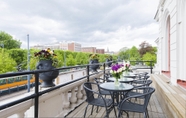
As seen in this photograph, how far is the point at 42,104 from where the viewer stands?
1.90 m

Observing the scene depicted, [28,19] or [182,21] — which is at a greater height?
[28,19]

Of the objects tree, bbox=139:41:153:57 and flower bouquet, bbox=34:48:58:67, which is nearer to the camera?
flower bouquet, bbox=34:48:58:67

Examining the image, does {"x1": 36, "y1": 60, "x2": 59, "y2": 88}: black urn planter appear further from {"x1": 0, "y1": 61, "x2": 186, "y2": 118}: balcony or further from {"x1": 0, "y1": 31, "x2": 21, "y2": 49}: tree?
{"x1": 0, "y1": 31, "x2": 21, "y2": 49}: tree

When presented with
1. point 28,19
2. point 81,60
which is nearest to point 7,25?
point 28,19

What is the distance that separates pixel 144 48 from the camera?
20.5 metres

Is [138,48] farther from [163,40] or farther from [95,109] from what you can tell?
[95,109]

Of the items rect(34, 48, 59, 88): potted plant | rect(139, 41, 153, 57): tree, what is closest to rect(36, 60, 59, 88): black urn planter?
rect(34, 48, 59, 88): potted plant

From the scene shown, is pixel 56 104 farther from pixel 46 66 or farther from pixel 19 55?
pixel 19 55

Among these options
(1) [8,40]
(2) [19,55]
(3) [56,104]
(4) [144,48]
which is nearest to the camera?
(3) [56,104]

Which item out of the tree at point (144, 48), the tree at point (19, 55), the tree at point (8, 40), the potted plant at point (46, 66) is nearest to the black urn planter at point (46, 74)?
the potted plant at point (46, 66)

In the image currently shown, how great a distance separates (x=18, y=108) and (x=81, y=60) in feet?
68.0

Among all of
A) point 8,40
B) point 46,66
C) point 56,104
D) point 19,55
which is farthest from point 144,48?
point 8,40

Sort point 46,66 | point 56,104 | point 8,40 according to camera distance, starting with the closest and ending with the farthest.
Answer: point 46,66 → point 56,104 → point 8,40

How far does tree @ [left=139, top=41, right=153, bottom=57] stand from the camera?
20.1 m
